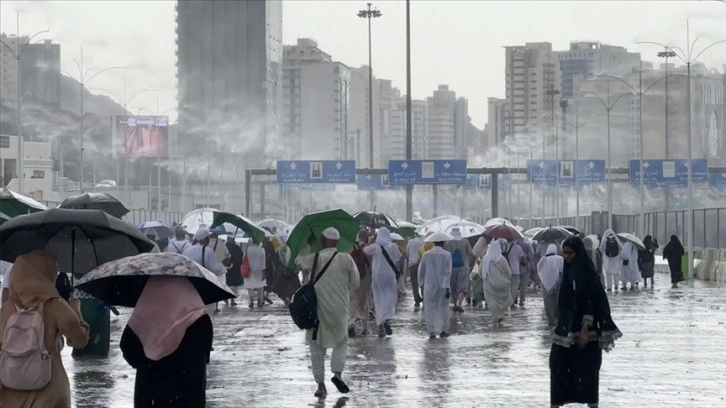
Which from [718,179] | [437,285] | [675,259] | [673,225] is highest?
[718,179]

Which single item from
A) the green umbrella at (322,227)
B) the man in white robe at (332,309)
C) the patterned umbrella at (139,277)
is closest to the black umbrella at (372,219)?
the green umbrella at (322,227)

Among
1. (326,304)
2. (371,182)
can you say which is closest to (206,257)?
(326,304)

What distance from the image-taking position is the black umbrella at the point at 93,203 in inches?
790

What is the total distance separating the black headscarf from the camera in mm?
13031

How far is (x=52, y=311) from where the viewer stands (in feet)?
30.6

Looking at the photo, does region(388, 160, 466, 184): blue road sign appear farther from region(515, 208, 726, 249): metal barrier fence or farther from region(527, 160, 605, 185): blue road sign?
region(527, 160, 605, 185): blue road sign

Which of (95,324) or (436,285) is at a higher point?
(436,285)

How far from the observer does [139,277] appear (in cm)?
947

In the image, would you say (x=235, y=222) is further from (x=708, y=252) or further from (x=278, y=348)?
(x=708, y=252)

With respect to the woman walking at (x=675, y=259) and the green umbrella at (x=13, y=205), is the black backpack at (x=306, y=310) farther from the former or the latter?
the woman walking at (x=675, y=259)

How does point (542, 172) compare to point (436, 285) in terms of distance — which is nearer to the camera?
point (436, 285)

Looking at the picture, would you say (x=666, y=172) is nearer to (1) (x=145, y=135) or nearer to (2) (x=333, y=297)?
(1) (x=145, y=135)

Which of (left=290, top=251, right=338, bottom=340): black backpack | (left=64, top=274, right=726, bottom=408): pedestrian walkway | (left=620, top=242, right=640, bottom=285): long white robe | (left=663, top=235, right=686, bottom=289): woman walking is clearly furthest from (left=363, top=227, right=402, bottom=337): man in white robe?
(left=663, top=235, right=686, bottom=289): woman walking

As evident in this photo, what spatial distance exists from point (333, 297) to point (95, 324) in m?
5.18
